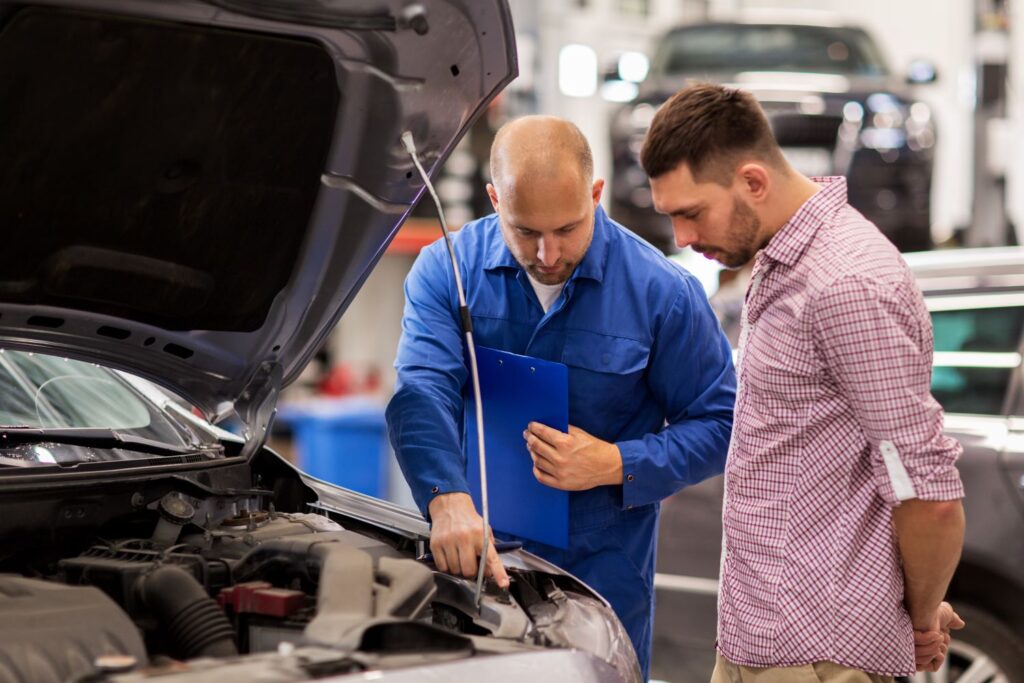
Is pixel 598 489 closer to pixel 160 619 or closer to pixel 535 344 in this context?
pixel 535 344

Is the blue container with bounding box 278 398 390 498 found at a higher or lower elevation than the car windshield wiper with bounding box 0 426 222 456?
lower

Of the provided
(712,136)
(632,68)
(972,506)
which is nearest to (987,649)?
(972,506)

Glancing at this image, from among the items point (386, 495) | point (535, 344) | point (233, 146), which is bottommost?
point (386, 495)

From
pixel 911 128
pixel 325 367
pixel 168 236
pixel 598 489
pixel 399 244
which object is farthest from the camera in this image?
pixel 325 367

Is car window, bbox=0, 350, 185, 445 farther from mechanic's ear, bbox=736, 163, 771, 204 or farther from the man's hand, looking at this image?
mechanic's ear, bbox=736, 163, 771, 204

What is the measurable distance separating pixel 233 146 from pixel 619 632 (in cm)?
121

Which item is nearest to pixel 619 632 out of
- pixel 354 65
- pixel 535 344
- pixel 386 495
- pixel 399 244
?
pixel 535 344

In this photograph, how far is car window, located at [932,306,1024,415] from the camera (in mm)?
3918

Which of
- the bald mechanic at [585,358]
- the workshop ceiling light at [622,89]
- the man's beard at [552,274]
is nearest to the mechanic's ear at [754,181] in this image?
the bald mechanic at [585,358]

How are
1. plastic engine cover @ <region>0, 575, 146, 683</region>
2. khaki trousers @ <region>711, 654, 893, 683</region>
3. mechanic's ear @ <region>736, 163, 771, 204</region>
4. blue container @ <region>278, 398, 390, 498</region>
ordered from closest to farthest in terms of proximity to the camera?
1. plastic engine cover @ <region>0, 575, 146, 683</region>
2. khaki trousers @ <region>711, 654, 893, 683</region>
3. mechanic's ear @ <region>736, 163, 771, 204</region>
4. blue container @ <region>278, 398, 390, 498</region>

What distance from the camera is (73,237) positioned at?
254 centimetres

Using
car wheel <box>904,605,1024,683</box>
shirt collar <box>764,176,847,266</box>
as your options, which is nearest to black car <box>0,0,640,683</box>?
shirt collar <box>764,176,847,266</box>

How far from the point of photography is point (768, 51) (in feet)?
28.5

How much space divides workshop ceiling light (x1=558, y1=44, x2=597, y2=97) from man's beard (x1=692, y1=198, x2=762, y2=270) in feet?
25.2
